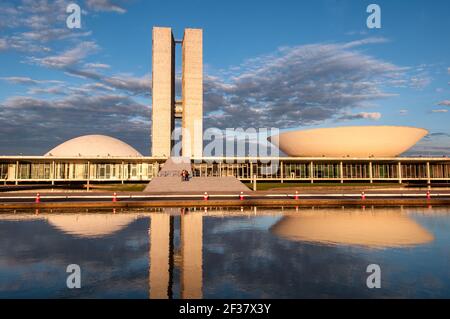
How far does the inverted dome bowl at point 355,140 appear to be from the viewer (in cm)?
5256

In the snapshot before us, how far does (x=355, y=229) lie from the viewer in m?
12.4

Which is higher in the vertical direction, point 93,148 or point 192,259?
point 93,148

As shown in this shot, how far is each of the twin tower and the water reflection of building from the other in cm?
5148

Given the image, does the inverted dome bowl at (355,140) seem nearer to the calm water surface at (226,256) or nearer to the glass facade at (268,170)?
the glass facade at (268,170)

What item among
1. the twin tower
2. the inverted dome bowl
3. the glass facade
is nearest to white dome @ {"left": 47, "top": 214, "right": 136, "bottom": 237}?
the glass facade

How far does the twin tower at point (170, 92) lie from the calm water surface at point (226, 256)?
51.6 meters

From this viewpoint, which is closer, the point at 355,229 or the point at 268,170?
the point at 355,229

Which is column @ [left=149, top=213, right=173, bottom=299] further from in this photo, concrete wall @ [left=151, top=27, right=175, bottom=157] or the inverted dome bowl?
concrete wall @ [left=151, top=27, right=175, bottom=157]

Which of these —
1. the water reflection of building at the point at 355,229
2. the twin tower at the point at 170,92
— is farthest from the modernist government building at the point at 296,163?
the water reflection of building at the point at 355,229

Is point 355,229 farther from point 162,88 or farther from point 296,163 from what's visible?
point 162,88

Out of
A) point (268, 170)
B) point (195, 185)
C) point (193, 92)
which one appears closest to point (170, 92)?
point (193, 92)

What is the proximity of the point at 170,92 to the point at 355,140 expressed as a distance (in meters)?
35.0
